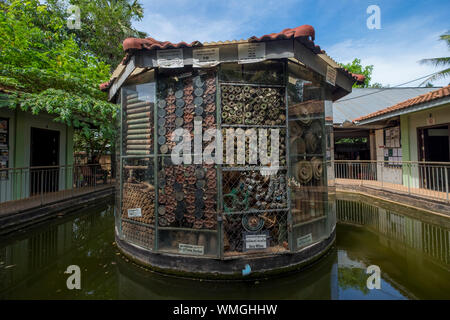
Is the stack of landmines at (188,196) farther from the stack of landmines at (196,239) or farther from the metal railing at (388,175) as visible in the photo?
the metal railing at (388,175)

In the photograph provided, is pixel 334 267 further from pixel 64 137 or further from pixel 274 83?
pixel 64 137

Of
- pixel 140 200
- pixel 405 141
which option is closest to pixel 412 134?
pixel 405 141

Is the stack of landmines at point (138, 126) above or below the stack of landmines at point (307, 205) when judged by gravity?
Answer: above

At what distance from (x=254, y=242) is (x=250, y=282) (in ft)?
1.72

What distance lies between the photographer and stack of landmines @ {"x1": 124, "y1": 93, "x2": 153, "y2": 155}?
354 cm

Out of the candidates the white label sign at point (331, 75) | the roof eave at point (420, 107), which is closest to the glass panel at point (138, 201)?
the white label sign at point (331, 75)

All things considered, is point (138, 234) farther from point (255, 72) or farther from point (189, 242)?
point (255, 72)

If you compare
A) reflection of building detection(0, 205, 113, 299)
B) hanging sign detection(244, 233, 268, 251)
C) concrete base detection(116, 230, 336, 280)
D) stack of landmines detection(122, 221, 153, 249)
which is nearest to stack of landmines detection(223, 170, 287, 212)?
hanging sign detection(244, 233, 268, 251)

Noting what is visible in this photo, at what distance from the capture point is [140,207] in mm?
3586

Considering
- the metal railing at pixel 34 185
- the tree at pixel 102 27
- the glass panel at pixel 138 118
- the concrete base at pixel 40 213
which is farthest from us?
the tree at pixel 102 27

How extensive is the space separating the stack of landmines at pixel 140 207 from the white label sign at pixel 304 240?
2.28m

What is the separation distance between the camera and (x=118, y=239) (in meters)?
4.03

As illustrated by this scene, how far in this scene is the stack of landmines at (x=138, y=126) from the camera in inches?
139

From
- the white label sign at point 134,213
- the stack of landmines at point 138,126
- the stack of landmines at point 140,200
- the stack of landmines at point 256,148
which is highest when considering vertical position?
the stack of landmines at point 138,126
